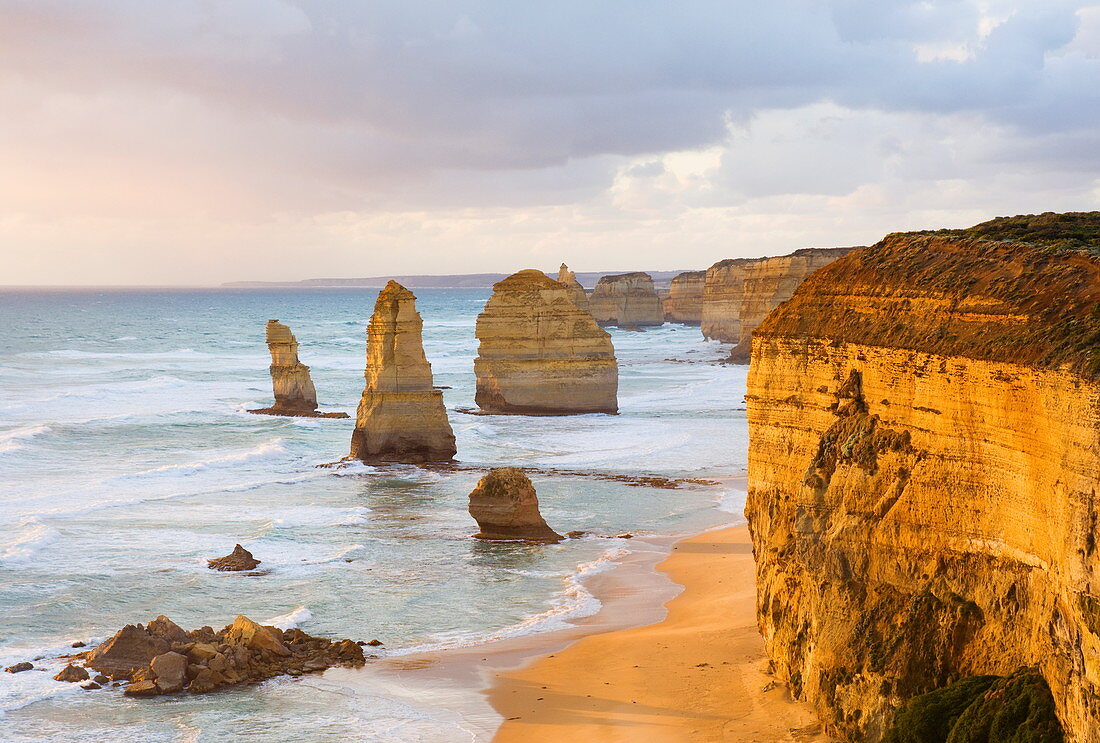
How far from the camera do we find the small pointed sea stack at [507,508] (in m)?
28.1

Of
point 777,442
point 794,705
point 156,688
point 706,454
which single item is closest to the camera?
point 794,705

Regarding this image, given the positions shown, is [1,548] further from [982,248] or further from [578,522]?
[982,248]

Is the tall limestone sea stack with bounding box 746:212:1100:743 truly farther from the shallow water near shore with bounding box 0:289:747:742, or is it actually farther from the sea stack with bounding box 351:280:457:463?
the sea stack with bounding box 351:280:457:463

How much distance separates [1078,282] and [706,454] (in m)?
30.0

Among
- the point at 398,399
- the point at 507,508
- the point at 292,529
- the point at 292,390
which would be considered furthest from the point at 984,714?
the point at 292,390

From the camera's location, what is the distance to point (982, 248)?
13891mm

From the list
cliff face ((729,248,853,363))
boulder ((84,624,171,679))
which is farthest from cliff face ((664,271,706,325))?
boulder ((84,624,171,679))

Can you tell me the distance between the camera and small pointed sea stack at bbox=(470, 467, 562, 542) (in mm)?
28078

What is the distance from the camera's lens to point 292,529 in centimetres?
2994

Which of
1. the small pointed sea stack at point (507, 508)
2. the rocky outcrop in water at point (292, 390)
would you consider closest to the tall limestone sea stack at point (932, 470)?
the small pointed sea stack at point (507, 508)

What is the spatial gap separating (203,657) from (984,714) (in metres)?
12.1

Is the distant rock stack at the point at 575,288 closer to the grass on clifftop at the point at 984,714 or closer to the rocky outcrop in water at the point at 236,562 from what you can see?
the rocky outcrop in water at the point at 236,562

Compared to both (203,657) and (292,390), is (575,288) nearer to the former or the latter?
(292,390)

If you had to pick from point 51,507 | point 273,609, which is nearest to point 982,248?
point 273,609
